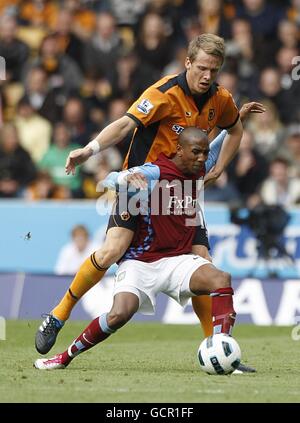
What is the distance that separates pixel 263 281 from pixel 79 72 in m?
5.90

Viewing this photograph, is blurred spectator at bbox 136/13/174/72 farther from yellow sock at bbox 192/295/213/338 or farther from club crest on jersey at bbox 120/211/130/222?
club crest on jersey at bbox 120/211/130/222


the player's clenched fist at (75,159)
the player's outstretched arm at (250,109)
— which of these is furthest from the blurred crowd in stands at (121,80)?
the player's clenched fist at (75,159)

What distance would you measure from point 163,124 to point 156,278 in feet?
4.11

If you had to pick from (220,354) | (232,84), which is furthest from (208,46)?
(232,84)

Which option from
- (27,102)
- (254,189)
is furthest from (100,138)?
(27,102)

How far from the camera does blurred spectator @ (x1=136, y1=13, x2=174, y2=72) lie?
18062 mm

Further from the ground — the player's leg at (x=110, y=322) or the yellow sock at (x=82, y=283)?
the yellow sock at (x=82, y=283)

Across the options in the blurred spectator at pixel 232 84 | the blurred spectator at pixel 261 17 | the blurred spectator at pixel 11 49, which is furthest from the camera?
the blurred spectator at pixel 11 49

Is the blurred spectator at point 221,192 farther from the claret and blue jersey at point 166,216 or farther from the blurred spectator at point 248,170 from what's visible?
the claret and blue jersey at point 166,216

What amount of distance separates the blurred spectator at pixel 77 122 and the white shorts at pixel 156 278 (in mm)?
8728

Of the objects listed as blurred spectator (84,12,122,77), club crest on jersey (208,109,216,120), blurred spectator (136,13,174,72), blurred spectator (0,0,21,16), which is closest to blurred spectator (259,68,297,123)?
blurred spectator (136,13,174,72)

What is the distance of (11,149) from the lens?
1738 cm

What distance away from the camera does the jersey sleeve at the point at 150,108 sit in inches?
355

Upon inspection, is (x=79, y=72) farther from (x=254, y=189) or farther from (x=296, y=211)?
(x=296, y=211)
